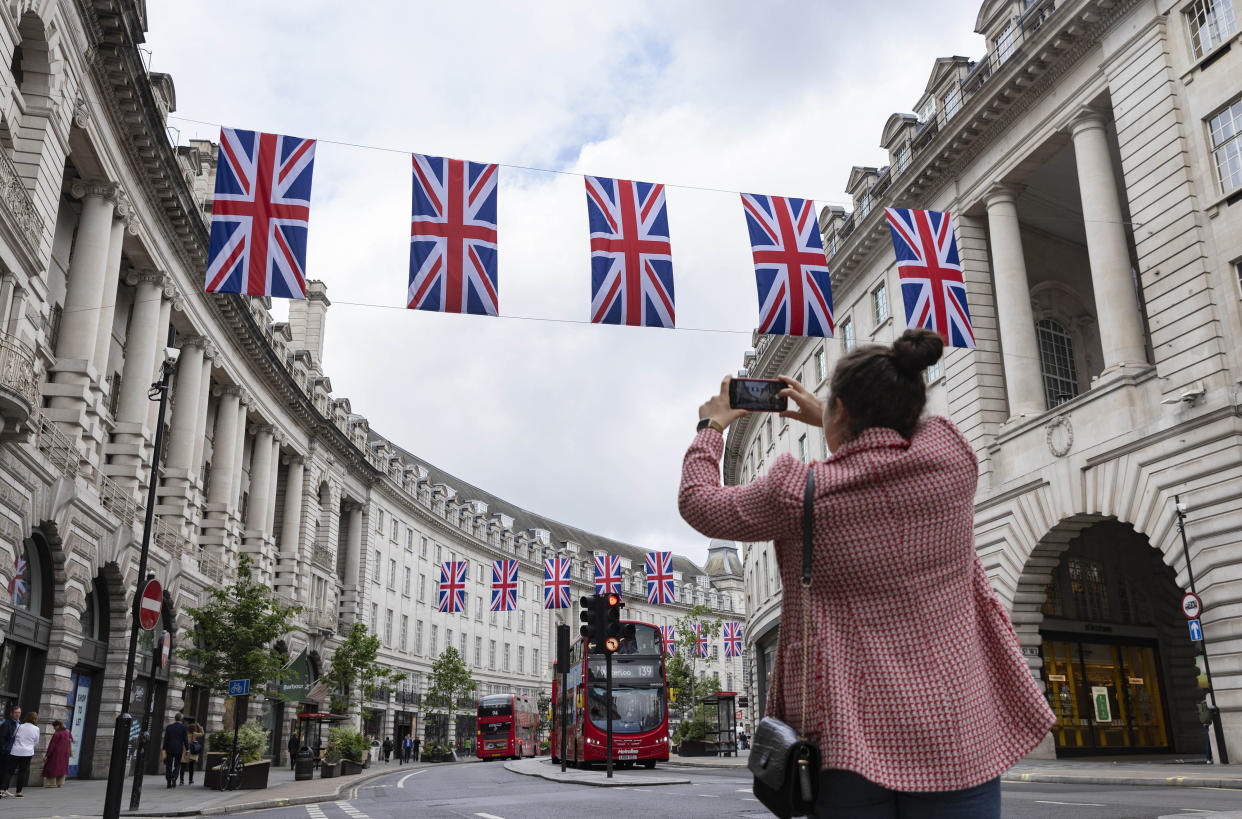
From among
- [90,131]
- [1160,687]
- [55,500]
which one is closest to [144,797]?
[55,500]

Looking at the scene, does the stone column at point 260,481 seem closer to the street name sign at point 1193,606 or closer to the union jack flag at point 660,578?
Result: the union jack flag at point 660,578

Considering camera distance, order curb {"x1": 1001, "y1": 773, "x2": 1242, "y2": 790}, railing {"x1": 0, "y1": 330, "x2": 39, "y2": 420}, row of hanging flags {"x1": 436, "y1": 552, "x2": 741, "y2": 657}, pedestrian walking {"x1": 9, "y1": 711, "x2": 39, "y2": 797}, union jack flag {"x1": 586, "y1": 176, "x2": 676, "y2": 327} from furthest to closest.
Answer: row of hanging flags {"x1": 436, "y1": 552, "x2": 741, "y2": 657} → pedestrian walking {"x1": 9, "y1": 711, "x2": 39, "y2": 797} → railing {"x1": 0, "y1": 330, "x2": 39, "y2": 420} → union jack flag {"x1": 586, "y1": 176, "x2": 676, "y2": 327} → curb {"x1": 1001, "y1": 773, "x2": 1242, "y2": 790}

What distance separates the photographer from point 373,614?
69438 millimetres

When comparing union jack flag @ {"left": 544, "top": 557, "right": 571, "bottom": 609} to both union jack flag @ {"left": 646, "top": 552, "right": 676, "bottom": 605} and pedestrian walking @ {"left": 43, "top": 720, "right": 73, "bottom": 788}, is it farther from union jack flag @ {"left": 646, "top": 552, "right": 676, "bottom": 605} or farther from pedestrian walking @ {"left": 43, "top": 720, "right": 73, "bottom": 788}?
pedestrian walking @ {"left": 43, "top": 720, "right": 73, "bottom": 788}

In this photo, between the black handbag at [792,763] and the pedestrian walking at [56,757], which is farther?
the pedestrian walking at [56,757]

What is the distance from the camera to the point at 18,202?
21.2 metres

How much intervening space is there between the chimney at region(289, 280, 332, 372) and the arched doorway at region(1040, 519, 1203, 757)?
44119 mm

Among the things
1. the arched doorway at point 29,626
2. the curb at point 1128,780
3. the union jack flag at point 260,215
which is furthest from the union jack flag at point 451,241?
the arched doorway at point 29,626

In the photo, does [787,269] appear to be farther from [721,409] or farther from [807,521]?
[807,521]

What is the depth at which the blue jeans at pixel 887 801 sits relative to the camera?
98.0 inches

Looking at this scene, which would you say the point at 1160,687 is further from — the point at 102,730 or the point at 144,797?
the point at 102,730

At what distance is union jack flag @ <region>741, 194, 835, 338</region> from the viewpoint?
18578mm

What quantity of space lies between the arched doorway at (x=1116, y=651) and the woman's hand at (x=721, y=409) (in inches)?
1101

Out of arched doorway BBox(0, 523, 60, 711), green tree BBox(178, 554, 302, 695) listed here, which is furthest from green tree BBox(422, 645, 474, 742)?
arched doorway BBox(0, 523, 60, 711)
